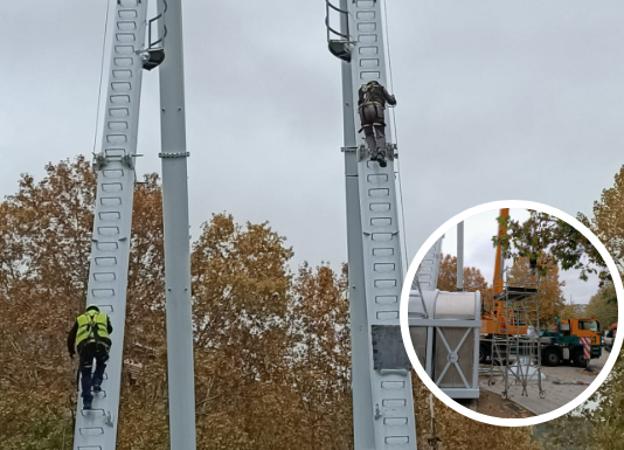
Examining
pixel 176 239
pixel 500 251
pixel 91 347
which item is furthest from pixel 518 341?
pixel 176 239

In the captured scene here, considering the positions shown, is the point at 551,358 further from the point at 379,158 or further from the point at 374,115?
the point at 374,115

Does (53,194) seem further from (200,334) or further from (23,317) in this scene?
(200,334)

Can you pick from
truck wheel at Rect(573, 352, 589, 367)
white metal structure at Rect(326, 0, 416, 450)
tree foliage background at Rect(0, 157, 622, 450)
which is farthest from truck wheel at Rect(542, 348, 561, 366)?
tree foliage background at Rect(0, 157, 622, 450)

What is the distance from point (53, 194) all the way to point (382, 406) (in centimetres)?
1672

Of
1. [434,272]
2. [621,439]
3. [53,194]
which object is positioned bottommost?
[621,439]

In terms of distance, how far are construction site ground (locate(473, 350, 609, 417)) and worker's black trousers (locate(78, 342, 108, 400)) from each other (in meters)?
4.70

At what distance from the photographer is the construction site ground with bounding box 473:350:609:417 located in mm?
5477

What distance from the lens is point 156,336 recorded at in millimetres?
22688

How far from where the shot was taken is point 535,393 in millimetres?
5586

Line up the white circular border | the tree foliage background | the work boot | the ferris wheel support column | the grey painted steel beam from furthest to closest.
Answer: the tree foliage background < the ferris wheel support column < the work boot < the grey painted steel beam < the white circular border

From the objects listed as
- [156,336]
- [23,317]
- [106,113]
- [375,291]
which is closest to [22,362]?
[23,317]

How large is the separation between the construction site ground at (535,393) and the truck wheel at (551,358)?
4 cm

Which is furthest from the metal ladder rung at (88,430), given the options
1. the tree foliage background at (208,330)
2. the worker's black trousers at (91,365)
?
the tree foliage background at (208,330)

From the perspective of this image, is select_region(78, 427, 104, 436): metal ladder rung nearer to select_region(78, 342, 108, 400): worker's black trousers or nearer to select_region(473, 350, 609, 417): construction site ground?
select_region(78, 342, 108, 400): worker's black trousers
